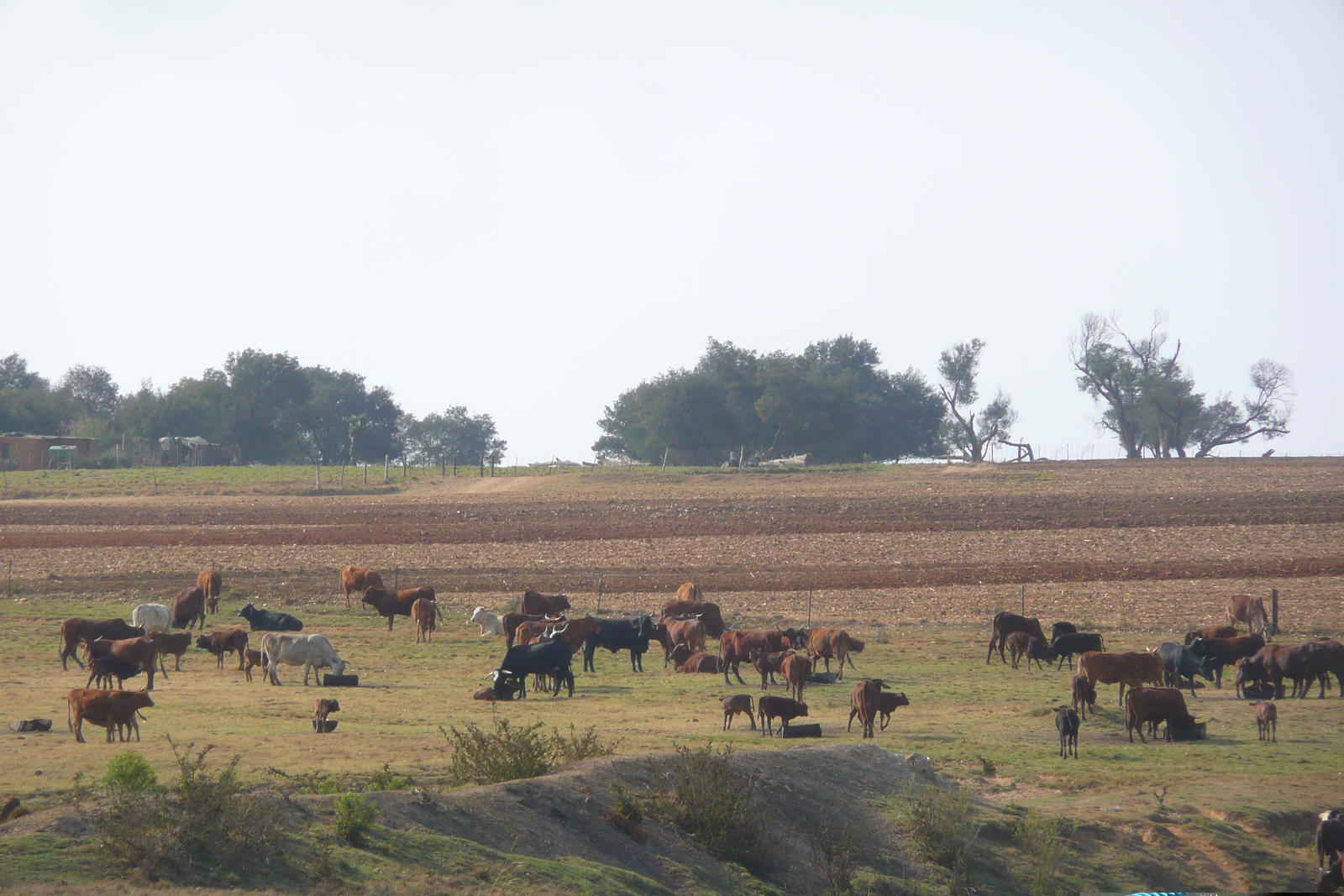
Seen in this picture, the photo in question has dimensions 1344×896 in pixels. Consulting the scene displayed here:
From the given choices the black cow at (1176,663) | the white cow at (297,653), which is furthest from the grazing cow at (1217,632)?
the white cow at (297,653)

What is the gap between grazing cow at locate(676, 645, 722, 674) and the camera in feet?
77.3

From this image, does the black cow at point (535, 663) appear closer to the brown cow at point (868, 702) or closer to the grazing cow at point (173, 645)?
the brown cow at point (868, 702)

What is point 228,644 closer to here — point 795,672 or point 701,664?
point 701,664

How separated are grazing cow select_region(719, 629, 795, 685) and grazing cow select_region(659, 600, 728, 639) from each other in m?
4.32

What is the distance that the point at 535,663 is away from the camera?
67.9 ft

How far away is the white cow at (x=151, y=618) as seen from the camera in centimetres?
2619

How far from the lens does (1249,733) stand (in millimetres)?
18641

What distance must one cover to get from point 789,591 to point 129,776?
25.9m

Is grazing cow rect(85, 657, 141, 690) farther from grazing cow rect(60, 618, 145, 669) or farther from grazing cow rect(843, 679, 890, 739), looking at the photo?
grazing cow rect(843, 679, 890, 739)

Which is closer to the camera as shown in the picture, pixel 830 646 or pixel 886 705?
pixel 886 705

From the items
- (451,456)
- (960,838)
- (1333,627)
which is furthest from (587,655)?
(451,456)

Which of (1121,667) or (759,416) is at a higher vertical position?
(759,416)

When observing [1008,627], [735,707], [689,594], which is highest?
[689,594]

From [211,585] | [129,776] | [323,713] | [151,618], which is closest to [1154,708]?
[323,713]
